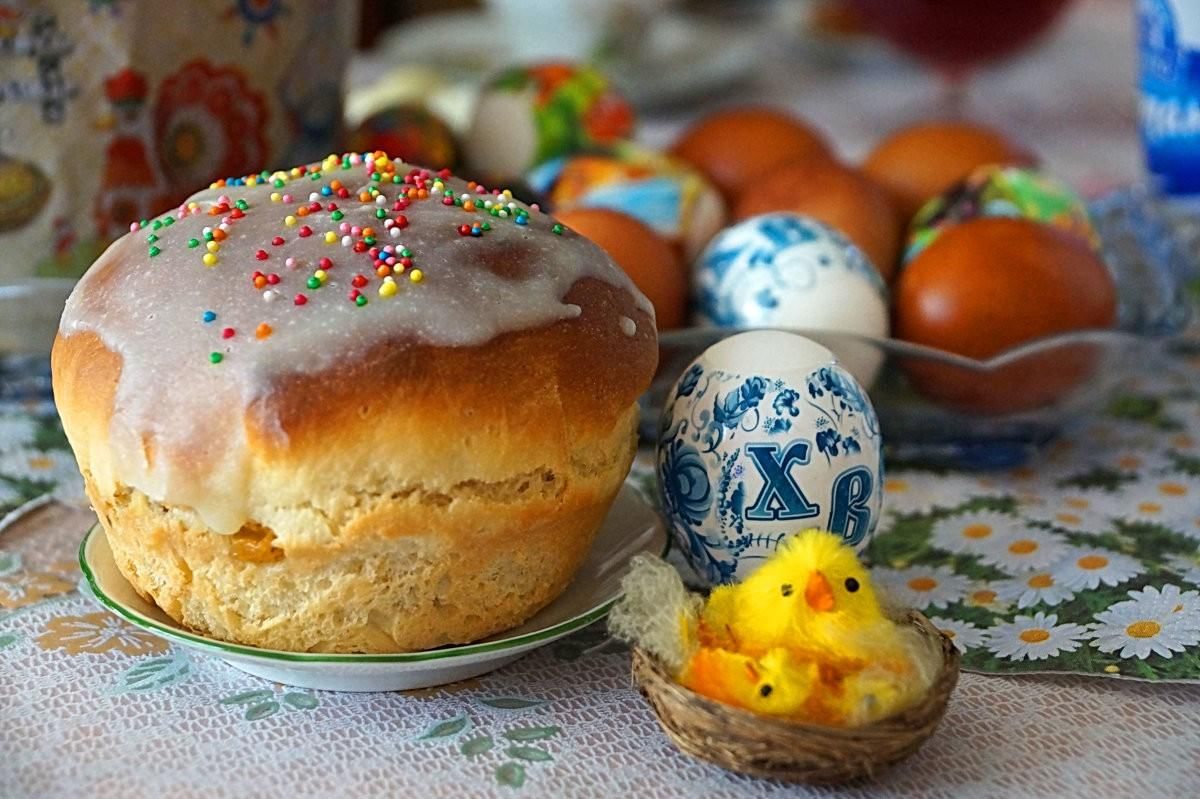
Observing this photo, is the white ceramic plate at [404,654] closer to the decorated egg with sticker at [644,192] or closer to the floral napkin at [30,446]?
the floral napkin at [30,446]

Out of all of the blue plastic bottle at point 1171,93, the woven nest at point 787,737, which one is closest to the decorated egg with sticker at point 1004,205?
the blue plastic bottle at point 1171,93

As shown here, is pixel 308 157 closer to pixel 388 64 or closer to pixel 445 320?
pixel 445 320

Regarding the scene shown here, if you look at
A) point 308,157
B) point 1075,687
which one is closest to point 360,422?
point 1075,687

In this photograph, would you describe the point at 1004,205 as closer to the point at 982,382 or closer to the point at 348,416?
the point at 982,382

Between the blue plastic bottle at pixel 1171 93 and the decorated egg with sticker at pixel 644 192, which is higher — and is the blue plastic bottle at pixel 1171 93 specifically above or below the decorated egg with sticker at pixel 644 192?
above

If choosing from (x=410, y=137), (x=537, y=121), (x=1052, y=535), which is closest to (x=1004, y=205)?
(x=1052, y=535)

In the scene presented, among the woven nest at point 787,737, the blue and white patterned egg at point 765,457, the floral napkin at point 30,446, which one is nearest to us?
the woven nest at point 787,737

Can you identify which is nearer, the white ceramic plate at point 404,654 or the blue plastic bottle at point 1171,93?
the white ceramic plate at point 404,654
